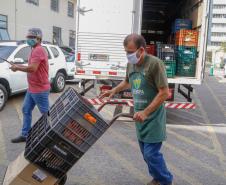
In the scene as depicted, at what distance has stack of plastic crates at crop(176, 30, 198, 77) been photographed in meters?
7.55

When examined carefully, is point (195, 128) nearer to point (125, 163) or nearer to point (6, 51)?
point (125, 163)

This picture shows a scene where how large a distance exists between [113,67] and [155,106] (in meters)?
3.82

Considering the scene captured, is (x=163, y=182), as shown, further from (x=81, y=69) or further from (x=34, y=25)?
(x=34, y=25)

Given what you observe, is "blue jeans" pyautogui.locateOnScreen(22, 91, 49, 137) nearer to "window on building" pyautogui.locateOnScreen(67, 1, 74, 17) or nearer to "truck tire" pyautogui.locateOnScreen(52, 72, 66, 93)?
"truck tire" pyautogui.locateOnScreen(52, 72, 66, 93)

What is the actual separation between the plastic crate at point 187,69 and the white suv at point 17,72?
11.7 ft

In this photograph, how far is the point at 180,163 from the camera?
203 inches

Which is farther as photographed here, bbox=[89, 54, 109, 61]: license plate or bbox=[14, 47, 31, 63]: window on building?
bbox=[14, 47, 31, 63]: window on building

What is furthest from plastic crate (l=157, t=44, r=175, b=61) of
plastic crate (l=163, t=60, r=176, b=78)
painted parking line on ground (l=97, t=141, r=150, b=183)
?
painted parking line on ground (l=97, t=141, r=150, b=183)

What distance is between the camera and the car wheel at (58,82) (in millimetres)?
11203

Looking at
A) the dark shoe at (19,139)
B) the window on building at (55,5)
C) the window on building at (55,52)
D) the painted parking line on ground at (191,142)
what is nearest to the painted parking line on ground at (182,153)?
the painted parking line on ground at (191,142)


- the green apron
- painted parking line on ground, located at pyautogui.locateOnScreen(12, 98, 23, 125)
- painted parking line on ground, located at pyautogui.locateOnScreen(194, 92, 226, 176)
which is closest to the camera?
the green apron

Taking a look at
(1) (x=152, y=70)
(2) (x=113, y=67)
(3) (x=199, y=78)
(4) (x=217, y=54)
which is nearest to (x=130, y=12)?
(2) (x=113, y=67)

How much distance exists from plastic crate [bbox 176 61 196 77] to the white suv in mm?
3566

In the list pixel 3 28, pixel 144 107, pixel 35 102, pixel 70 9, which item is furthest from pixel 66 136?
pixel 70 9
